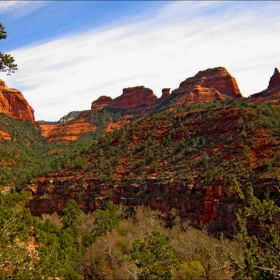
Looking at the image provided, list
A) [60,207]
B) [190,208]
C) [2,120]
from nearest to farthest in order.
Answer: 1. [190,208]
2. [60,207]
3. [2,120]

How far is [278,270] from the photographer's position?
9586 mm

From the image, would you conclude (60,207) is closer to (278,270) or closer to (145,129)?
(145,129)

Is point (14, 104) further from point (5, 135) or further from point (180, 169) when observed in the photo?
point (180, 169)

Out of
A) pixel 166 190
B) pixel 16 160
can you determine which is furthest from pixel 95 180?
pixel 16 160

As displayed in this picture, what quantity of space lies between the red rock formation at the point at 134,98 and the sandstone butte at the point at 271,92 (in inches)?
2631

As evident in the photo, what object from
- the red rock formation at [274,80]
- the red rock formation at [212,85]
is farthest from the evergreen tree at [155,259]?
the red rock formation at [212,85]

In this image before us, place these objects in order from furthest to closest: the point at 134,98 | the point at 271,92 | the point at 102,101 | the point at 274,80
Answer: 1. the point at 102,101
2. the point at 134,98
3. the point at 274,80
4. the point at 271,92

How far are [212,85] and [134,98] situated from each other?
45.6 metres

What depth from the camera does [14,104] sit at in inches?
6083

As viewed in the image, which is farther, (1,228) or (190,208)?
(190,208)

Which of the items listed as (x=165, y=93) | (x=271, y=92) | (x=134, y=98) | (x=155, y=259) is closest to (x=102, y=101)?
(x=134, y=98)

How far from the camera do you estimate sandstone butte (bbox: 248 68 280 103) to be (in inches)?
4182

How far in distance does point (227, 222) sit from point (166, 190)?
41.9 feet

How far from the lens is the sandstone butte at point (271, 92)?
106 metres
